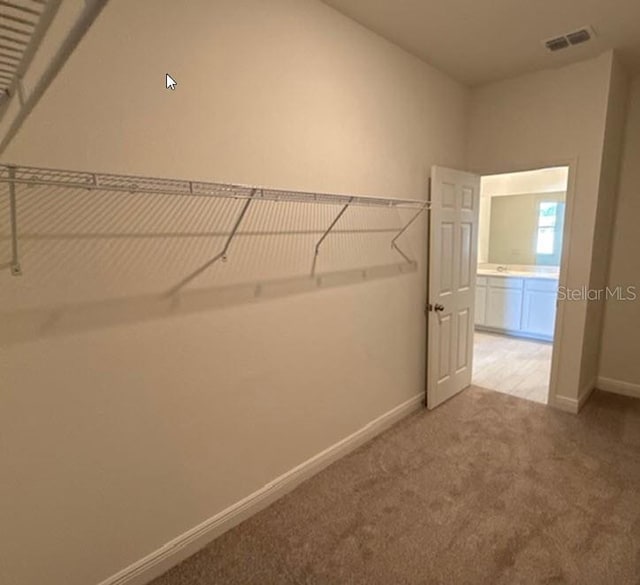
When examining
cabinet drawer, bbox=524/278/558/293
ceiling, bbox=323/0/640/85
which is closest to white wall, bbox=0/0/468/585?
ceiling, bbox=323/0/640/85

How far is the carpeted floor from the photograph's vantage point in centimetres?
A: 171

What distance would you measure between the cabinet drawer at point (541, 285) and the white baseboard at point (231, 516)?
3.31 metres

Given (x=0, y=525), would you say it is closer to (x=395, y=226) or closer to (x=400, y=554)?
(x=400, y=554)

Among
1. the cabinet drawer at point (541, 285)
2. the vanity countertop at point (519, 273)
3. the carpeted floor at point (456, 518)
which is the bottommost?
the carpeted floor at point (456, 518)

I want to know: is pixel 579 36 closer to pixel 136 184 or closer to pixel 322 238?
pixel 322 238

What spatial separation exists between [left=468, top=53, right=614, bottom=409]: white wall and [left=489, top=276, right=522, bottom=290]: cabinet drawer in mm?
2107

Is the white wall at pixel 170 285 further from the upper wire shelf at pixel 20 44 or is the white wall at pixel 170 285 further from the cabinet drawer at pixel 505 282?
the cabinet drawer at pixel 505 282

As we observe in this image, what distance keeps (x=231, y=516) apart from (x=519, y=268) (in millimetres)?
5335

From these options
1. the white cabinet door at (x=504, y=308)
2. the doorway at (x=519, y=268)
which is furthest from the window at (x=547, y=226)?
the white cabinet door at (x=504, y=308)

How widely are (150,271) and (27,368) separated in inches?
21.1

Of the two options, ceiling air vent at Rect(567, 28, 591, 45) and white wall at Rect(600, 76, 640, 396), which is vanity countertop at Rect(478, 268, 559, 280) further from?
ceiling air vent at Rect(567, 28, 591, 45)

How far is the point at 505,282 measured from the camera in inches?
207

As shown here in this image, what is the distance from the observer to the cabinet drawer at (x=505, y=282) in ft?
16.8

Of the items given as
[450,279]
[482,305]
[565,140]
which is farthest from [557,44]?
[482,305]
